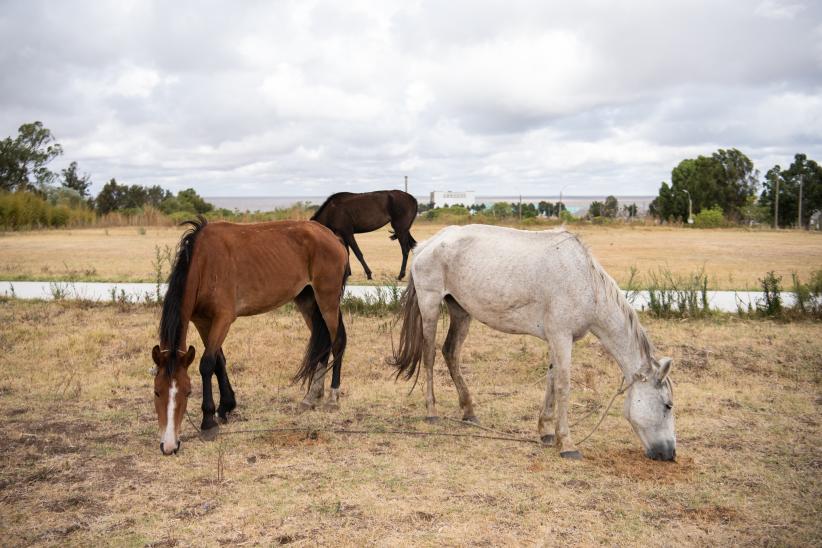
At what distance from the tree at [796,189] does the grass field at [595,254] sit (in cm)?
1367

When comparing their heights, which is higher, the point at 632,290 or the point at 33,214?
the point at 33,214

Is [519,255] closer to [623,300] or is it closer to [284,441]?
[623,300]

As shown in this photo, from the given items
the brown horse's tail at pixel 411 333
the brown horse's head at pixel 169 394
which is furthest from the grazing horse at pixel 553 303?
the brown horse's head at pixel 169 394

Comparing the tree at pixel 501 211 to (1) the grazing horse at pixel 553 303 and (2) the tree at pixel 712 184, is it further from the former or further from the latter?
(1) the grazing horse at pixel 553 303

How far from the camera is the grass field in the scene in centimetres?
1470

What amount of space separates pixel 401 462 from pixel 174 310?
85.9 inches

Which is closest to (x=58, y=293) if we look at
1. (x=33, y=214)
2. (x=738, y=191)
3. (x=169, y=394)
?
(x=169, y=394)

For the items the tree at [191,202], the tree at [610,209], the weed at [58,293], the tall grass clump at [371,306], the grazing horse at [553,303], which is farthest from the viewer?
the tree at [610,209]

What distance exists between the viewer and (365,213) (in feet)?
44.4

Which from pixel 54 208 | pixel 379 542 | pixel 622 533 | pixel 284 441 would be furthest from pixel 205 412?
pixel 54 208

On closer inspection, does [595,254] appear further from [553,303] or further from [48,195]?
[48,195]

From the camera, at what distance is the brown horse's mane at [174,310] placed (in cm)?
497

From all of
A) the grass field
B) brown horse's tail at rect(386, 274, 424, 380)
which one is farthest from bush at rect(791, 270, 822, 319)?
brown horse's tail at rect(386, 274, 424, 380)

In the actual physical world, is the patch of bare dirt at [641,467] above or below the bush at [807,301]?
below
